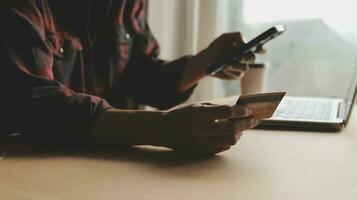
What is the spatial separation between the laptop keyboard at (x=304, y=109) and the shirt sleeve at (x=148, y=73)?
0.27 metres

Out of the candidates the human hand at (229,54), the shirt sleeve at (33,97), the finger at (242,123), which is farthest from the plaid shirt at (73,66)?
the finger at (242,123)

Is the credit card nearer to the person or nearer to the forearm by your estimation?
the person

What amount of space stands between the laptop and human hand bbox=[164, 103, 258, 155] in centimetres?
27

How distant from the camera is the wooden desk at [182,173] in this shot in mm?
511

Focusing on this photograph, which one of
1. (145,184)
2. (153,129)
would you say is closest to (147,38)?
(153,129)

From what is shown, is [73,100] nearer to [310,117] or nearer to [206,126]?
[206,126]

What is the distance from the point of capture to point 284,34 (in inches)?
68.6

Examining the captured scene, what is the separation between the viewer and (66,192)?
511 millimetres

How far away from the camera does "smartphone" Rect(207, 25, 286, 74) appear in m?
Result: 0.95

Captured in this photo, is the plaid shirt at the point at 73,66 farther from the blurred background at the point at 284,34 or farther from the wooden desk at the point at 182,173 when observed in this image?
the blurred background at the point at 284,34

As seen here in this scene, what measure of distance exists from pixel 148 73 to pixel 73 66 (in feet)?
1.01

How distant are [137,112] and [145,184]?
189 mm

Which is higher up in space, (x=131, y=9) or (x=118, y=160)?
(x=131, y=9)

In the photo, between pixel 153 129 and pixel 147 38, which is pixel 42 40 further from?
pixel 147 38
